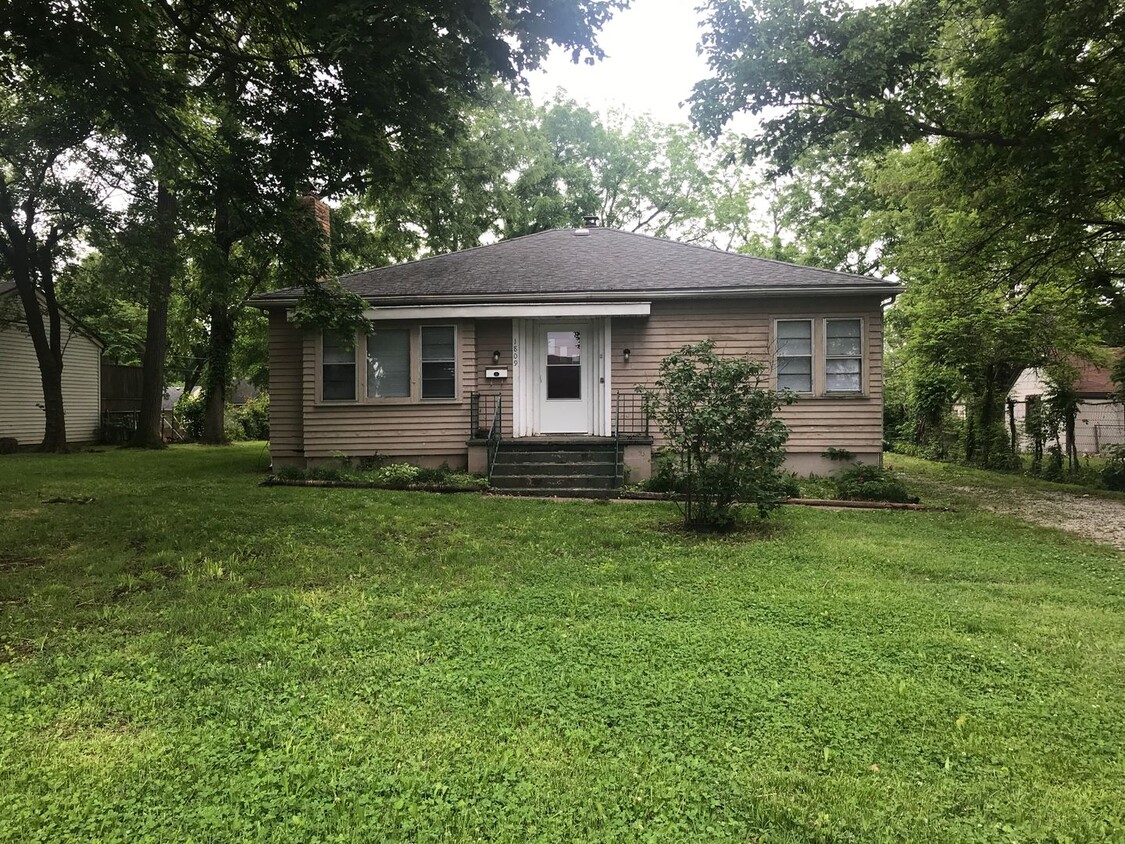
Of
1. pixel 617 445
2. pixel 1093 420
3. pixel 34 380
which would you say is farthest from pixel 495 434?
pixel 1093 420

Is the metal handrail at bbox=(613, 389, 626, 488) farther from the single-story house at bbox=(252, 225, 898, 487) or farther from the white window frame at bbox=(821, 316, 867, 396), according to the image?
the white window frame at bbox=(821, 316, 867, 396)

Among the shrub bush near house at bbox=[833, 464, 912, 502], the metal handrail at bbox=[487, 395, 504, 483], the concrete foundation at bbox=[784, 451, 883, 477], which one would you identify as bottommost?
the shrub bush near house at bbox=[833, 464, 912, 502]

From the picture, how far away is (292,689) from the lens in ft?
9.80

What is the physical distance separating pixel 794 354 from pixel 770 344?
45 cm

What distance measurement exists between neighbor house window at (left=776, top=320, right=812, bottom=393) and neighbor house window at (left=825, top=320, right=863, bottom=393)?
29cm

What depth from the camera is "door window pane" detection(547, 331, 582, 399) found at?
36.3 ft

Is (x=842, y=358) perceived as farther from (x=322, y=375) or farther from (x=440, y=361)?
(x=322, y=375)

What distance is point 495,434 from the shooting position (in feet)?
34.6

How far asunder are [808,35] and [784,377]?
492cm

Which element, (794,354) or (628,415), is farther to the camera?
(628,415)

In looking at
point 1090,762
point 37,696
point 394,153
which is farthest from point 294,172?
point 1090,762

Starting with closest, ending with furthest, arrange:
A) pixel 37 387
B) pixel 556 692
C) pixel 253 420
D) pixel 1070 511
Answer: pixel 556 692
pixel 1070 511
pixel 37 387
pixel 253 420

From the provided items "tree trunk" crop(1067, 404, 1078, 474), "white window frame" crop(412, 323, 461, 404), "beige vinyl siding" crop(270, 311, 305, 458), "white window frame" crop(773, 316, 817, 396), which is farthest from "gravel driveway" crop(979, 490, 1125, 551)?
"beige vinyl siding" crop(270, 311, 305, 458)

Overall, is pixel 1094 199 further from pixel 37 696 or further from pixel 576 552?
pixel 37 696
